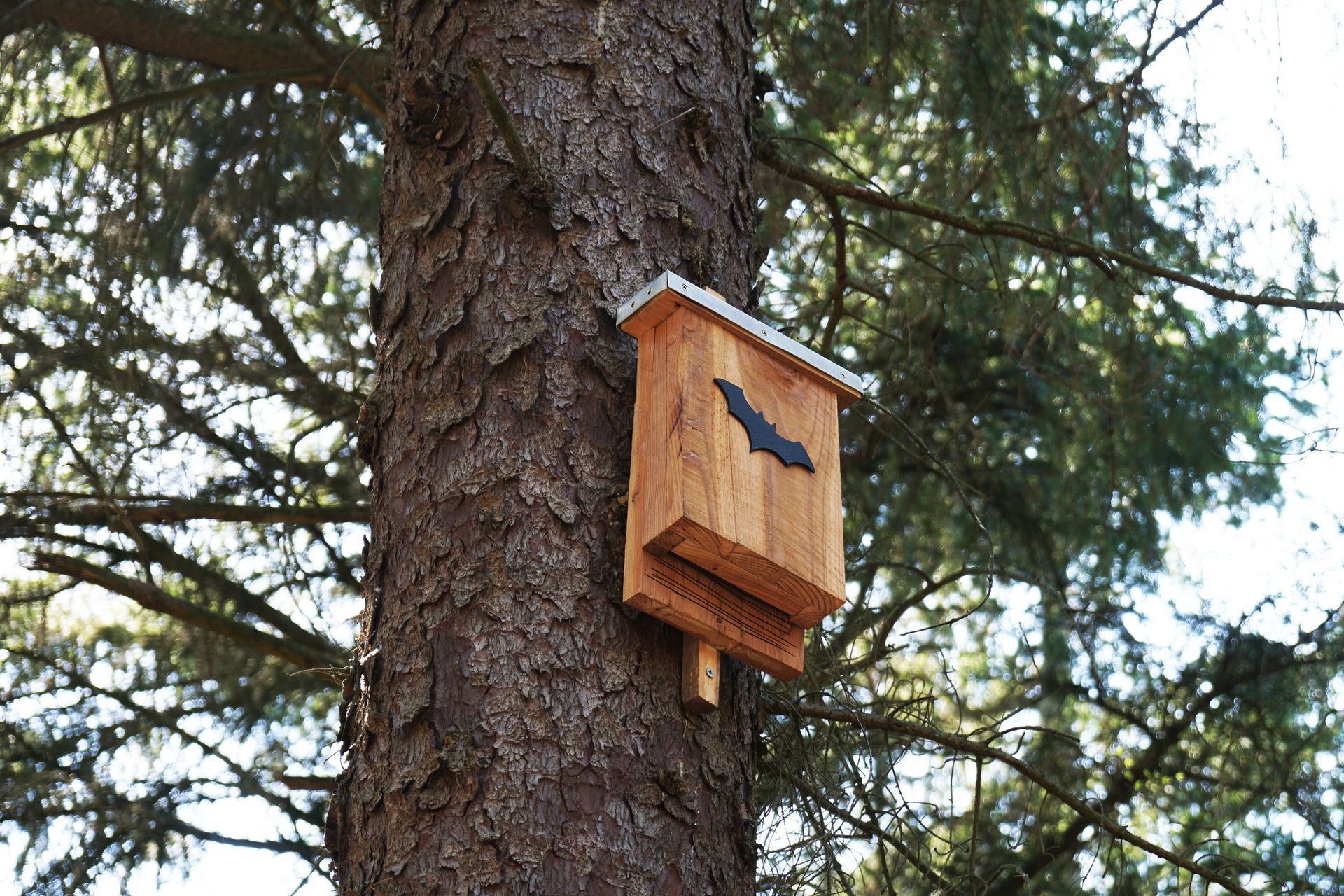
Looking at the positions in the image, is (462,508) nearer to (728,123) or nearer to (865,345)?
(728,123)

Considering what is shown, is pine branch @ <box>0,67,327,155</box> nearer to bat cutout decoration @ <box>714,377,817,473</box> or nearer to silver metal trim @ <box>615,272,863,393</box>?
silver metal trim @ <box>615,272,863,393</box>

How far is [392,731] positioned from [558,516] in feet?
0.94

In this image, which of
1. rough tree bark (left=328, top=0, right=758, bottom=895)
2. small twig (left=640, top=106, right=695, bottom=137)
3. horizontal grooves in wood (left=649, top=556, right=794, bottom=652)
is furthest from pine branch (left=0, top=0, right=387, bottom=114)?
horizontal grooves in wood (left=649, top=556, right=794, bottom=652)

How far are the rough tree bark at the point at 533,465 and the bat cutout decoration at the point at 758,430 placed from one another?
129 millimetres

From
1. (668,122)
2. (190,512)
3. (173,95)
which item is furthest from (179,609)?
(668,122)

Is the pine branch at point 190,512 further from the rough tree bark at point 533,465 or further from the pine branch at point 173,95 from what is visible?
the rough tree bark at point 533,465

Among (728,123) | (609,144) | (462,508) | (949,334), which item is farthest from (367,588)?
(949,334)

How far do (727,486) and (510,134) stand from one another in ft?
1.61

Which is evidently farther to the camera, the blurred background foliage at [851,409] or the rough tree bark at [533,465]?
the blurred background foliage at [851,409]

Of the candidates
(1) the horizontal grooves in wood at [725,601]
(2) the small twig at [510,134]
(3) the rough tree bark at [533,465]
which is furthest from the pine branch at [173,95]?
(1) the horizontal grooves in wood at [725,601]

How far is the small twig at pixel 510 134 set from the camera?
150 cm

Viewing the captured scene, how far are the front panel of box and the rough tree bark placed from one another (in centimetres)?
9

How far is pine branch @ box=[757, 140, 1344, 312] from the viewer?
7.99ft

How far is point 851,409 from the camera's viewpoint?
148 inches
